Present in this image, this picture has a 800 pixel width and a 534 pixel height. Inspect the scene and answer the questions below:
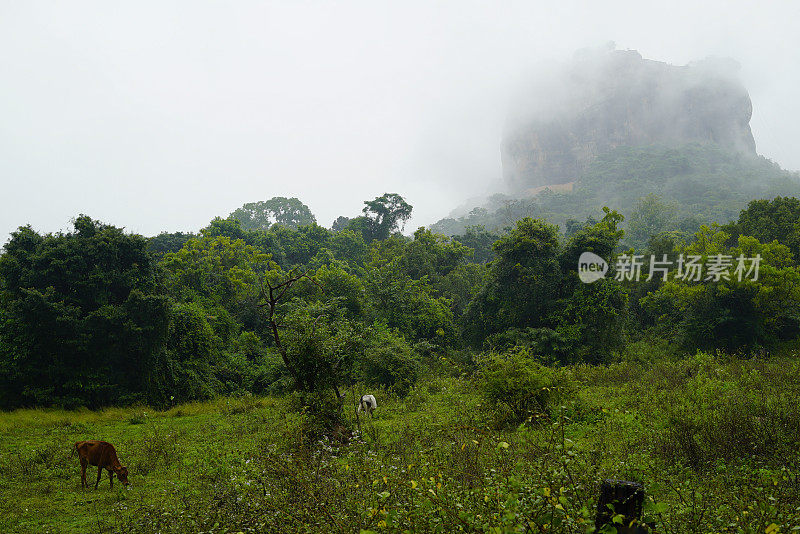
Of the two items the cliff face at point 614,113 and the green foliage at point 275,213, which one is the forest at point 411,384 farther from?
the cliff face at point 614,113

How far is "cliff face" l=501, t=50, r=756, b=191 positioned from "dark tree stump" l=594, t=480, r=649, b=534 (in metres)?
110

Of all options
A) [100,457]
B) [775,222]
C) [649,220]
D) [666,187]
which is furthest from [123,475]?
[666,187]

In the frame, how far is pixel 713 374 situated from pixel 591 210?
63.3 metres

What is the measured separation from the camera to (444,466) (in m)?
4.16

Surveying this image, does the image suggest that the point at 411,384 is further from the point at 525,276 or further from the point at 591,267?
the point at 591,267

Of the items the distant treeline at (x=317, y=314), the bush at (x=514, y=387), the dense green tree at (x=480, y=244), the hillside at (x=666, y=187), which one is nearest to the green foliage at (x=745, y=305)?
the distant treeline at (x=317, y=314)

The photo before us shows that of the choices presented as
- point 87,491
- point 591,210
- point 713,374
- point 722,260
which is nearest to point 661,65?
point 591,210

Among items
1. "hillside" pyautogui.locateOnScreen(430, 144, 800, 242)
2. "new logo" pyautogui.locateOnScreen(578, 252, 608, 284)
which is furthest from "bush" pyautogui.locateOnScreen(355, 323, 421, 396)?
"hillside" pyautogui.locateOnScreen(430, 144, 800, 242)

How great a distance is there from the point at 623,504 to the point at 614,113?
4644 inches

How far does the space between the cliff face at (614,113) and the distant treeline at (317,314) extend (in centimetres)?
8903

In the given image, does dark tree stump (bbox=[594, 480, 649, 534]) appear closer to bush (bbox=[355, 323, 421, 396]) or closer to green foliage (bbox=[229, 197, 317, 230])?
bush (bbox=[355, 323, 421, 396])

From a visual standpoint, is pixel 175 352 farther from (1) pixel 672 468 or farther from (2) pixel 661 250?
(2) pixel 661 250

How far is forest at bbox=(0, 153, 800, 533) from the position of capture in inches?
155

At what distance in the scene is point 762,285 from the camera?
52.0 ft
